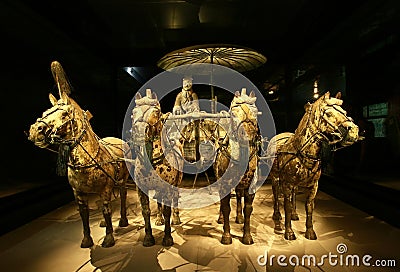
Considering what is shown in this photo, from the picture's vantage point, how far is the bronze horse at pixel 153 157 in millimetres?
2912

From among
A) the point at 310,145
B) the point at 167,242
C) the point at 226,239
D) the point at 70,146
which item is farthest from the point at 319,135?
the point at 70,146

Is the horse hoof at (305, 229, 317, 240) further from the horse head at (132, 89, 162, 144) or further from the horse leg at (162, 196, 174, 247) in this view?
the horse head at (132, 89, 162, 144)

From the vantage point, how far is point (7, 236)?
370 centimetres

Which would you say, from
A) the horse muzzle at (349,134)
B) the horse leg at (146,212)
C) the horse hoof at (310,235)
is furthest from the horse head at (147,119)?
the horse hoof at (310,235)

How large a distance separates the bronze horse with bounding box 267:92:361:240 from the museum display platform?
40 centimetres

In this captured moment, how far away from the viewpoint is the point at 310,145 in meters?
3.18

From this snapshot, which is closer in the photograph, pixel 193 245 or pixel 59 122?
pixel 59 122

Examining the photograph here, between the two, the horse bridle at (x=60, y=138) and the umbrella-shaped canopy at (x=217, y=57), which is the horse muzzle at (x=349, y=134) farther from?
the horse bridle at (x=60, y=138)

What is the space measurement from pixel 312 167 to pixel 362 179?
2.03 metres

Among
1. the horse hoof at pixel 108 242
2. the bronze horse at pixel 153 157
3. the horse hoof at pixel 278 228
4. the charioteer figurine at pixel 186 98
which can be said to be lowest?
the horse hoof at pixel 278 228

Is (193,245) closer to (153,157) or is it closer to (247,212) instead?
(247,212)

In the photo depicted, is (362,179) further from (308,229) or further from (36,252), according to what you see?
(36,252)

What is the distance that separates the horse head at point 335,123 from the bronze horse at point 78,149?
8.31 feet

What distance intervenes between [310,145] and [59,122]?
112 inches
